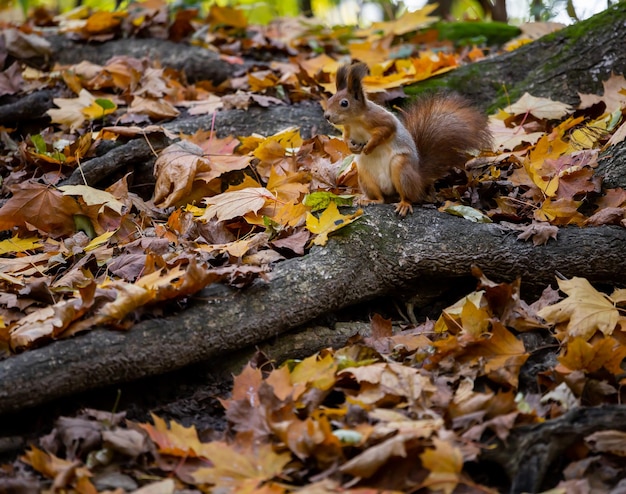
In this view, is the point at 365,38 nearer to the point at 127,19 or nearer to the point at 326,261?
the point at 127,19

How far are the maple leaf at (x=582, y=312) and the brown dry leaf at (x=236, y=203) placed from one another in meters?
1.18

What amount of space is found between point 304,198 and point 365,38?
311cm

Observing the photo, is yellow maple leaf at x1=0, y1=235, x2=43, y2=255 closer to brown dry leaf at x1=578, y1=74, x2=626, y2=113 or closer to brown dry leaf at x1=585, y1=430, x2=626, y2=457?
brown dry leaf at x1=585, y1=430, x2=626, y2=457

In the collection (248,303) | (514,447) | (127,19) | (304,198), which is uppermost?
(127,19)

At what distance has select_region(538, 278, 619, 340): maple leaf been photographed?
2.34 meters

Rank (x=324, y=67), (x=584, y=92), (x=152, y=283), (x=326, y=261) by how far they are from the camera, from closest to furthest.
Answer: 1. (x=152, y=283)
2. (x=326, y=261)
3. (x=584, y=92)
4. (x=324, y=67)

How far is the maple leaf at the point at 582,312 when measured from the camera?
2.34 meters

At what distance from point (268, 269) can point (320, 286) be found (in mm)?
197

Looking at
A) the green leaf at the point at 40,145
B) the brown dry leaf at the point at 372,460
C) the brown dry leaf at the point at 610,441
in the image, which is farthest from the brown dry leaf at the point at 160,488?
the green leaf at the point at 40,145

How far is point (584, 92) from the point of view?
3.68 meters

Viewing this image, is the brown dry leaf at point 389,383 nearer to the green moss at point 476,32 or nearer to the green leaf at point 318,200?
the green leaf at point 318,200

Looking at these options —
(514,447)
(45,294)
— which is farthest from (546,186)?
(45,294)

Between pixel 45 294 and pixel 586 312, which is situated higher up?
pixel 45 294

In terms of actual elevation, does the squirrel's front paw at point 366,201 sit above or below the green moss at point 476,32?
below
